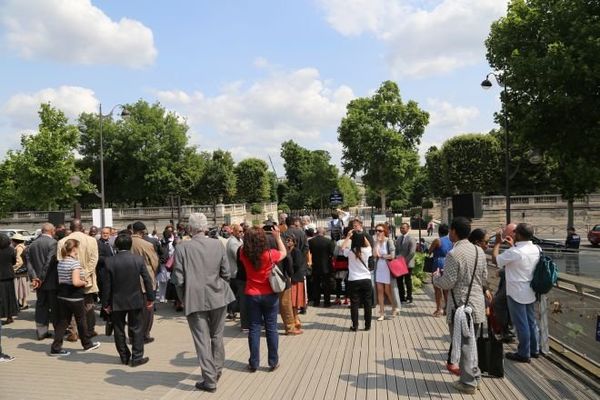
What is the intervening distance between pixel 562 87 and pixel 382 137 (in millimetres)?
36529

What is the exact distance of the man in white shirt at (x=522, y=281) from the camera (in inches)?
259

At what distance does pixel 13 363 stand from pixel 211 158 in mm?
57720

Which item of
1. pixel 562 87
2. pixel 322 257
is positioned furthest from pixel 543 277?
pixel 562 87

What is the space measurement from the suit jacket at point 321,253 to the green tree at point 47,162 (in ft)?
112

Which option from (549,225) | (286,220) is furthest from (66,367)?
(549,225)

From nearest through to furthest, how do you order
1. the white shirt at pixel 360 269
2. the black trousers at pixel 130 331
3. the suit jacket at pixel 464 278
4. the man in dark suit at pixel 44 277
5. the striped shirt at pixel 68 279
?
the suit jacket at pixel 464 278
the black trousers at pixel 130 331
the striped shirt at pixel 68 279
the man in dark suit at pixel 44 277
the white shirt at pixel 360 269

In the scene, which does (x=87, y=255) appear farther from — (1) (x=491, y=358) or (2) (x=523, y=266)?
(2) (x=523, y=266)

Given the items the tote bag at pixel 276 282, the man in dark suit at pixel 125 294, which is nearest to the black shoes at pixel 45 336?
the man in dark suit at pixel 125 294

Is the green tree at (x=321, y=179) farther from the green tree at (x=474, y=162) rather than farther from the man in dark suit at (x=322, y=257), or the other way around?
the man in dark suit at (x=322, y=257)

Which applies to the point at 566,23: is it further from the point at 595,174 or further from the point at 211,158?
the point at 211,158

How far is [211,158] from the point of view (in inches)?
2530

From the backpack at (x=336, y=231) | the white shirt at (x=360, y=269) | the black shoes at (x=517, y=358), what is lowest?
the black shoes at (x=517, y=358)

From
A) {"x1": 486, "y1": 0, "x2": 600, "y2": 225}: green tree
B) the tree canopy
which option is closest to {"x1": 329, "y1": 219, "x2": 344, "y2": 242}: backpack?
{"x1": 486, "y1": 0, "x2": 600, "y2": 225}: green tree

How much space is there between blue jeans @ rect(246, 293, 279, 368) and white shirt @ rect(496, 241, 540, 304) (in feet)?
10.3
